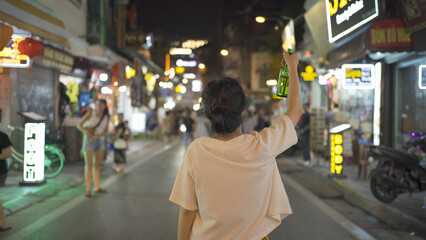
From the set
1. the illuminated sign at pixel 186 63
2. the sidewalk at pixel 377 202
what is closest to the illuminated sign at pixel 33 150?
the sidewalk at pixel 377 202

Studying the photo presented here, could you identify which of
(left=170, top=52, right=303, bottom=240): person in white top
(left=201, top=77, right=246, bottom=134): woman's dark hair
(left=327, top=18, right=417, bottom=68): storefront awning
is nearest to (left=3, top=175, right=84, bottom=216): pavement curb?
(left=170, top=52, right=303, bottom=240): person in white top

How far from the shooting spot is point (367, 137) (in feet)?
48.6

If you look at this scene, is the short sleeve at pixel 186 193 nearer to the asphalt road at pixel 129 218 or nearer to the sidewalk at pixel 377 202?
the asphalt road at pixel 129 218

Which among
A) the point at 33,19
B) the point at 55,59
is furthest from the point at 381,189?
the point at 55,59

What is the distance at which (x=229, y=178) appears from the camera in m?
2.17

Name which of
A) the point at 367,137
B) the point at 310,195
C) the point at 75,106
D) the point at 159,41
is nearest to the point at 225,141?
the point at 310,195

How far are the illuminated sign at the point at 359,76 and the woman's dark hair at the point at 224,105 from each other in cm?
1057

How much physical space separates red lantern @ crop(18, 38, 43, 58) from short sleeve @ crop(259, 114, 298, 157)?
30.5 feet

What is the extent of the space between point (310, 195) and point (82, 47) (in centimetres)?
1020

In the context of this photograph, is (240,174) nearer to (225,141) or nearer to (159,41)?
(225,141)

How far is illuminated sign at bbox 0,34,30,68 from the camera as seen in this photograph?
10109 millimetres

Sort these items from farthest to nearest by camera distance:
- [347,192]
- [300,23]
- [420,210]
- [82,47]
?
[300,23] < [82,47] < [347,192] < [420,210]

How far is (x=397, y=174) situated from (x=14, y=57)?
863 centimetres

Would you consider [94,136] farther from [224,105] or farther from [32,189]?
[224,105]
